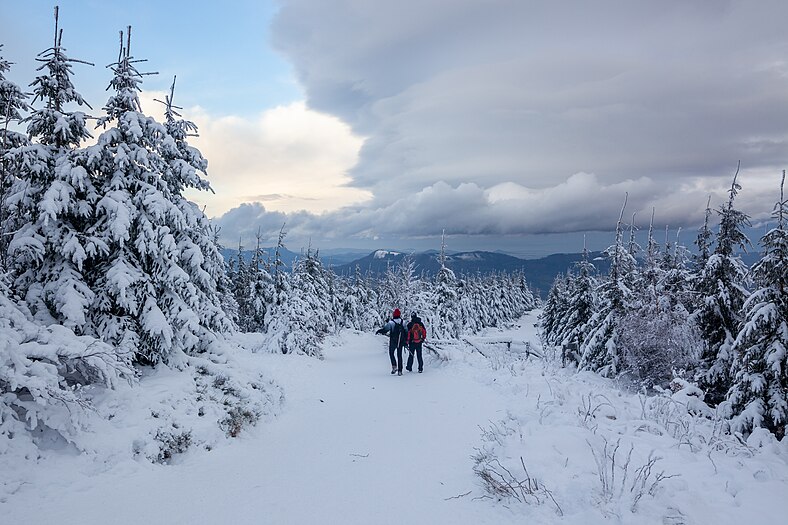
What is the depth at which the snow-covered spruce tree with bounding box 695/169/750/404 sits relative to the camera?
42.2 feet

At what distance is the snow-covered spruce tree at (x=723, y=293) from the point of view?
12.9m

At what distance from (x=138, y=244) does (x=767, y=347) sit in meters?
13.2

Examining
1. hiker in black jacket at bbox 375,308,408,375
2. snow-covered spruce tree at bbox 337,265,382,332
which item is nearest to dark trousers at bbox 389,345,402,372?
hiker in black jacket at bbox 375,308,408,375

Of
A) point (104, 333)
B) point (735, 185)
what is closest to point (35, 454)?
point (104, 333)

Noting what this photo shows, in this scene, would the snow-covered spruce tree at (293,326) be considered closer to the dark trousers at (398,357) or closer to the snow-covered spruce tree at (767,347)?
the dark trousers at (398,357)

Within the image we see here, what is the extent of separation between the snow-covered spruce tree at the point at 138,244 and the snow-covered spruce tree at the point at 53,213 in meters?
0.36

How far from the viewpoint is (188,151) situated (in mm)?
12102

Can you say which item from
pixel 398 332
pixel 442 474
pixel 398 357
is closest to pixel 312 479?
pixel 442 474

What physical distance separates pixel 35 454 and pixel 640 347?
18301 millimetres

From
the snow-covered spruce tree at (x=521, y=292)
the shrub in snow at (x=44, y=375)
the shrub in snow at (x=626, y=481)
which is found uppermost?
the shrub in snow at (x=44, y=375)

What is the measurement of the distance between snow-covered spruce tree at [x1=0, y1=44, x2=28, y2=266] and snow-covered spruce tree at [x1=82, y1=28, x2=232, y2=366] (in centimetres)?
157

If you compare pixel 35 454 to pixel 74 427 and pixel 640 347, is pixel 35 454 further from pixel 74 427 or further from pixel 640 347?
pixel 640 347

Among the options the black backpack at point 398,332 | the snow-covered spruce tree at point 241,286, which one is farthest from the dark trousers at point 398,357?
the snow-covered spruce tree at point 241,286

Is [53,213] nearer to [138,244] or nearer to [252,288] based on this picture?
[138,244]
